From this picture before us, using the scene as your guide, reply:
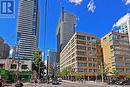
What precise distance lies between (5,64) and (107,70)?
63094 millimetres

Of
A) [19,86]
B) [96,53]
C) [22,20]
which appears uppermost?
[22,20]

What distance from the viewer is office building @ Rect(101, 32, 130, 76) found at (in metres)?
131

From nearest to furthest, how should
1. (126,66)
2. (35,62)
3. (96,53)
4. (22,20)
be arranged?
(35,62), (126,66), (96,53), (22,20)

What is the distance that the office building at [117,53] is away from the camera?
131250mm

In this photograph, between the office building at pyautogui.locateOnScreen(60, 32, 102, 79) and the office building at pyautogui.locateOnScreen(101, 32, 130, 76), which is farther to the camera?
the office building at pyautogui.locateOnScreen(60, 32, 102, 79)

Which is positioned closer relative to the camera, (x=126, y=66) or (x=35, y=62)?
(x=35, y=62)

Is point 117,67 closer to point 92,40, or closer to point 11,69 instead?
point 92,40

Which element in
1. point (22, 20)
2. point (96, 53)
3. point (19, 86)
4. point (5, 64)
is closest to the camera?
point (19, 86)

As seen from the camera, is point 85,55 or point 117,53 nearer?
point 117,53

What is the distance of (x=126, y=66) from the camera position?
449 feet

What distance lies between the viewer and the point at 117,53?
5221 inches

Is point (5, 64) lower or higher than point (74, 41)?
lower

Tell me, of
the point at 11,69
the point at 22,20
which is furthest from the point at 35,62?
the point at 22,20

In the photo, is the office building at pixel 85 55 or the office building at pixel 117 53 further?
the office building at pixel 85 55
